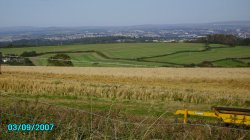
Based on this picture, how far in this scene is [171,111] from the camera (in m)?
15.4

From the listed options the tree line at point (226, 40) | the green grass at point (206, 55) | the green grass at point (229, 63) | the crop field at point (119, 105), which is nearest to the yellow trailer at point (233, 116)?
the crop field at point (119, 105)

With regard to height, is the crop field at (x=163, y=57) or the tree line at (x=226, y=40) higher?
the tree line at (x=226, y=40)

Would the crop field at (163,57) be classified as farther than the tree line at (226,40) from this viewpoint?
No

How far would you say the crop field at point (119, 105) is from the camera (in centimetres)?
612

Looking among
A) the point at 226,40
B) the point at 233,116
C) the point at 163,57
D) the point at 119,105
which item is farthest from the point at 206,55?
the point at 233,116

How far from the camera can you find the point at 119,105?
15.9 metres

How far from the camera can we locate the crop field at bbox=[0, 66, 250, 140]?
20.1 ft

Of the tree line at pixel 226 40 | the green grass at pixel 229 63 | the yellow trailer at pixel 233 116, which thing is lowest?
the green grass at pixel 229 63

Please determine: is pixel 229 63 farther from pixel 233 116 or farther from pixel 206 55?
pixel 233 116

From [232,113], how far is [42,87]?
40.6ft

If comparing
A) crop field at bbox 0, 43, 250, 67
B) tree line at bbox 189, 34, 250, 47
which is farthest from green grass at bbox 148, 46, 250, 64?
tree line at bbox 189, 34, 250, 47

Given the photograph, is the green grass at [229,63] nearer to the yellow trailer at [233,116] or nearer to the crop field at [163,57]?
the crop field at [163,57]

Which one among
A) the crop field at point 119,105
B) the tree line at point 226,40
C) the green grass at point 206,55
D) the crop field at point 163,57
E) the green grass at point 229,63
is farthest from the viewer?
the tree line at point 226,40

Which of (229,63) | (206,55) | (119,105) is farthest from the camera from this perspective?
(206,55)
